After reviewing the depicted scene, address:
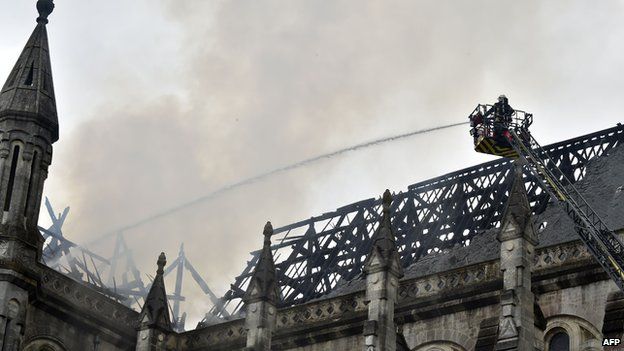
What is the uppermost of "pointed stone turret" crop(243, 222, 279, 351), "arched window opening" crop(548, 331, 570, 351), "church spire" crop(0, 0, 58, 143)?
"church spire" crop(0, 0, 58, 143)

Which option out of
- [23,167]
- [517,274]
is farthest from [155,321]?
[517,274]

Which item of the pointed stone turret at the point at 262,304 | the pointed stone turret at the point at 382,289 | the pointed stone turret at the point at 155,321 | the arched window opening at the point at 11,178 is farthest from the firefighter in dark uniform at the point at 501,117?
the arched window opening at the point at 11,178

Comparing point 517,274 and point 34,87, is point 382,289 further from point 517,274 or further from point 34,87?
point 34,87

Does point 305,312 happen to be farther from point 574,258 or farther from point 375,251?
point 574,258

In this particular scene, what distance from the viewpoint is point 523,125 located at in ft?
186

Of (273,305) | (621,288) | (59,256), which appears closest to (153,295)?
(273,305)

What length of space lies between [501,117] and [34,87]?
17614mm

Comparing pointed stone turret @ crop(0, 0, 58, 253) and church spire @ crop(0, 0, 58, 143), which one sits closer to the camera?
pointed stone turret @ crop(0, 0, 58, 253)

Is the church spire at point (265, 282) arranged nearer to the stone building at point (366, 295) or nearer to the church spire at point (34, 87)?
the stone building at point (366, 295)

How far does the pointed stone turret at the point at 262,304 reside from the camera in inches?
1944

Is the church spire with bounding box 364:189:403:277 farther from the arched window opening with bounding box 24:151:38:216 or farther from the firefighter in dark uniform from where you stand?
the arched window opening with bounding box 24:151:38:216

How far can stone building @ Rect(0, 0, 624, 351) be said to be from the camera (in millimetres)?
45844

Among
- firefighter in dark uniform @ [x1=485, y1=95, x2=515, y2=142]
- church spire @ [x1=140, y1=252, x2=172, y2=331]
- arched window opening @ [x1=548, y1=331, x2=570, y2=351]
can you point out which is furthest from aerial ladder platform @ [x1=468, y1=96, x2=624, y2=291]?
church spire @ [x1=140, y1=252, x2=172, y2=331]

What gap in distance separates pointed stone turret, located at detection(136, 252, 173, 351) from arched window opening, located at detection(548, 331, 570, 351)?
13.9 metres
